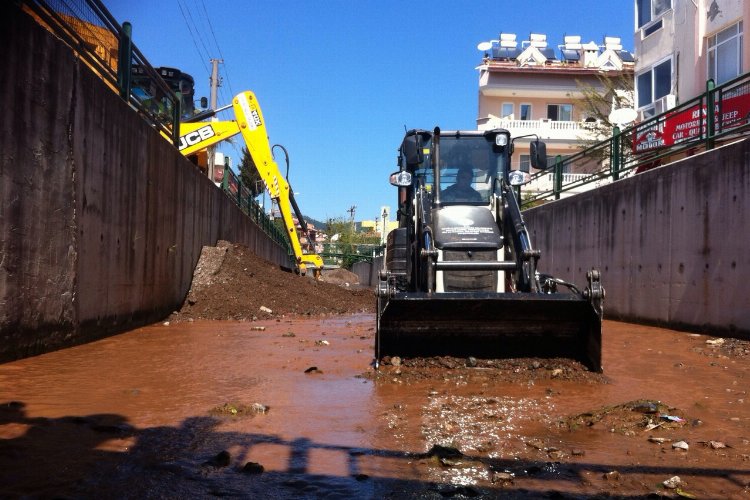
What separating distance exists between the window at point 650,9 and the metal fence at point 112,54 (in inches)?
724

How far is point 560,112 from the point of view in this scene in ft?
129

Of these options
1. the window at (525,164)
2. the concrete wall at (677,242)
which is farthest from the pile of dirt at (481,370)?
the window at (525,164)

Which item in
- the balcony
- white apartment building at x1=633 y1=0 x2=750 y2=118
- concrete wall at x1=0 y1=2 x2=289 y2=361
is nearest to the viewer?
concrete wall at x1=0 y1=2 x2=289 y2=361

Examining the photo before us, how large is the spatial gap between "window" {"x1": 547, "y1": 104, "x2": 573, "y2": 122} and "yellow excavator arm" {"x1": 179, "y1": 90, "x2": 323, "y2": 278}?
23.5 m

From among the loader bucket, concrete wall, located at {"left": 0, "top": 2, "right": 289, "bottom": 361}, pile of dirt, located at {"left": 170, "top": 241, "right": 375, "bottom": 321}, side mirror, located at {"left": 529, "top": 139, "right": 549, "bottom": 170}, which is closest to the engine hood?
side mirror, located at {"left": 529, "top": 139, "right": 549, "bottom": 170}

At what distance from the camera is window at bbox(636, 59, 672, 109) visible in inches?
899

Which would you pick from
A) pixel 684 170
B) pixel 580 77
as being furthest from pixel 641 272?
pixel 580 77

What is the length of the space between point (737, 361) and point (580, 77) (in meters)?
34.3

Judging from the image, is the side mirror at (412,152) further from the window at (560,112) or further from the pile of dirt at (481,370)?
the window at (560,112)

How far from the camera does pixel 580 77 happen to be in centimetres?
3866

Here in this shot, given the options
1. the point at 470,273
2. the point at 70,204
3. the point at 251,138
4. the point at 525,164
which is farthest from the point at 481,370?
the point at 525,164

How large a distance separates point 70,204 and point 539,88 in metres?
35.7

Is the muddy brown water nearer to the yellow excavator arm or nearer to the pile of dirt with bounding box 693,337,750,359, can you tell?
the pile of dirt with bounding box 693,337,750,359

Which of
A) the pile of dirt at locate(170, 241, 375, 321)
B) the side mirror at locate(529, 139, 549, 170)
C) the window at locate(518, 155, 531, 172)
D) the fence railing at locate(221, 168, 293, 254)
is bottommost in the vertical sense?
the pile of dirt at locate(170, 241, 375, 321)
